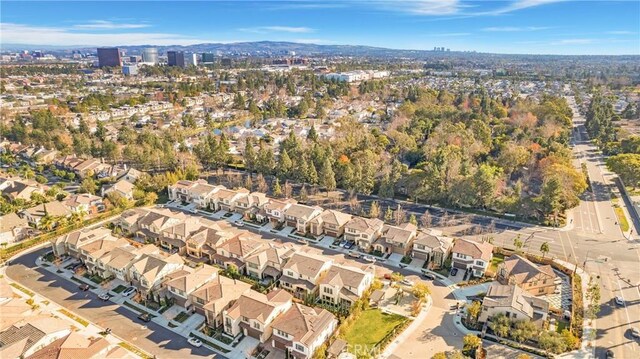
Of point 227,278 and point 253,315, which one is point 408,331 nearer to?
point 253,315

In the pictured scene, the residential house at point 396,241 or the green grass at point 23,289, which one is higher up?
the residential house at point 396,241

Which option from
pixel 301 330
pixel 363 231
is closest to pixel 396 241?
pixel 363 231

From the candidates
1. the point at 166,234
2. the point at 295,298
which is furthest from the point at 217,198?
the point at 295,298

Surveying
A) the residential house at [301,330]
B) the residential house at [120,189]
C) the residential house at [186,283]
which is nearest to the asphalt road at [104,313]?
the residential house at [186,283]

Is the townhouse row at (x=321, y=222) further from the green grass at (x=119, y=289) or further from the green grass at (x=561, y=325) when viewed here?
the green grass at (x=119, y=289)

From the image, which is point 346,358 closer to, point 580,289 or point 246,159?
point 580,289

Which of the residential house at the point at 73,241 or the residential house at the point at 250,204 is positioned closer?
the residential house at the point at 73,241
